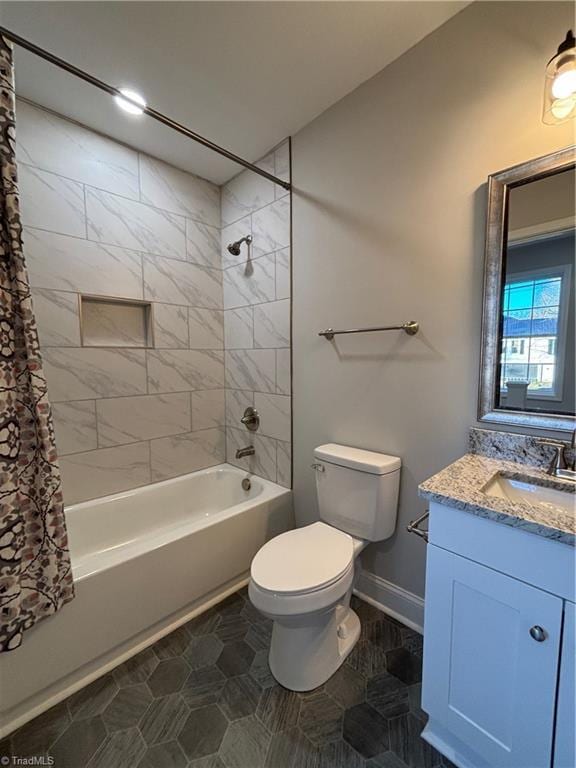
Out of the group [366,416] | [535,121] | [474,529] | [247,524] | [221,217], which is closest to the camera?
[474,529]

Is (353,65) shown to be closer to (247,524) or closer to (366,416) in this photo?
(366,416)

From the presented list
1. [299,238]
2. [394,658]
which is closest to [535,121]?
[299,238]

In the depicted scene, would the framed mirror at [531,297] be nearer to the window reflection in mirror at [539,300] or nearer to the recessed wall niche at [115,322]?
the window reflection in mirror at [539,300]

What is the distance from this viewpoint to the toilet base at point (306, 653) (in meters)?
1.27

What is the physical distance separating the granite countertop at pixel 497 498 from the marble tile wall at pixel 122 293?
4.28ft

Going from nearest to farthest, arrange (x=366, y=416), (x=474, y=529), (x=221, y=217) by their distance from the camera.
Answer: (x=474, y=529) < (x=366, y=416) < (x=221, y=217)

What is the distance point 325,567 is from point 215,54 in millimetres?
2175

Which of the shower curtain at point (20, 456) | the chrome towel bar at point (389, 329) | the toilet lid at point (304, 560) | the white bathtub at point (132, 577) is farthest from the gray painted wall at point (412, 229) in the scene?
the shower curtain at point (20, 456)

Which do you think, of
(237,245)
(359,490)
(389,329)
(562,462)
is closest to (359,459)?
(359,490)

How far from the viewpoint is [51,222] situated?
5.68 feet

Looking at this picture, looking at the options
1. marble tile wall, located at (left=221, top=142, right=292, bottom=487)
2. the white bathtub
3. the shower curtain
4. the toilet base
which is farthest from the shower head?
the toilet base

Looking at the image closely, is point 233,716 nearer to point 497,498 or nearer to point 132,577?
point 132,577

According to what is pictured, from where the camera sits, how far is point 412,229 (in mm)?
1435

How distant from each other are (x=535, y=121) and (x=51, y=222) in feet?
7.22
